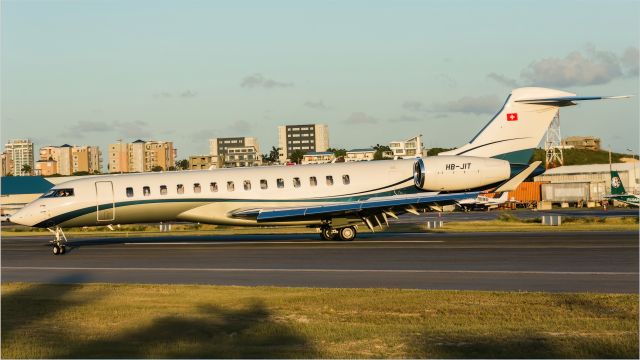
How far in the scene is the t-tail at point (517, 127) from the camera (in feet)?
120

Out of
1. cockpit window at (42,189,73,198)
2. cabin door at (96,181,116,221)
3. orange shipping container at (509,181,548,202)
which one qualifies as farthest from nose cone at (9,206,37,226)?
orange shipping container at (509,181,548,202)

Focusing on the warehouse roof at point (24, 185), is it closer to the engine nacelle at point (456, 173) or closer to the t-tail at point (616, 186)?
the t-tail at point (616, 186)

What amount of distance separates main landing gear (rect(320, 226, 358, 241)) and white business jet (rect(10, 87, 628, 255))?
4 centimetres

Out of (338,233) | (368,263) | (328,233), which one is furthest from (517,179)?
(368,263)

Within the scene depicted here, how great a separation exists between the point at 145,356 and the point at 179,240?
27966 millimetres

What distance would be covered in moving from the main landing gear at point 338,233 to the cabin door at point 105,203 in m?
8.90

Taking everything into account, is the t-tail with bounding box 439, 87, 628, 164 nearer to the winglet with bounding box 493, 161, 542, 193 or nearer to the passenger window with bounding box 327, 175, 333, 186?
the winglet with bounding box 493, 161, 542, 193

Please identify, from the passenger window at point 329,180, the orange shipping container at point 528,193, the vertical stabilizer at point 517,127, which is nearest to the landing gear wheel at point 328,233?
the passenger window at point 329,180

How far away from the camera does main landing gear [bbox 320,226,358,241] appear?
3516 centimetres

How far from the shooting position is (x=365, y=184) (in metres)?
35.7

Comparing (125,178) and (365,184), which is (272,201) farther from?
(125,178)

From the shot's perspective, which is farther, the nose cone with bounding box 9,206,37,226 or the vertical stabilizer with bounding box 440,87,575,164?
the vertical stabilizer with bounding box 440,87,575,164

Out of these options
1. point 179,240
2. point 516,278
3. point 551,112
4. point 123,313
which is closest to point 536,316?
point 516,278

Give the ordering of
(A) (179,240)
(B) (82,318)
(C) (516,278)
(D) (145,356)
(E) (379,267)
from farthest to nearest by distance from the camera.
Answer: (A) (179,240), (E) (379,267), (C) (516,278), (B) (82,318), (D) (145,356)
